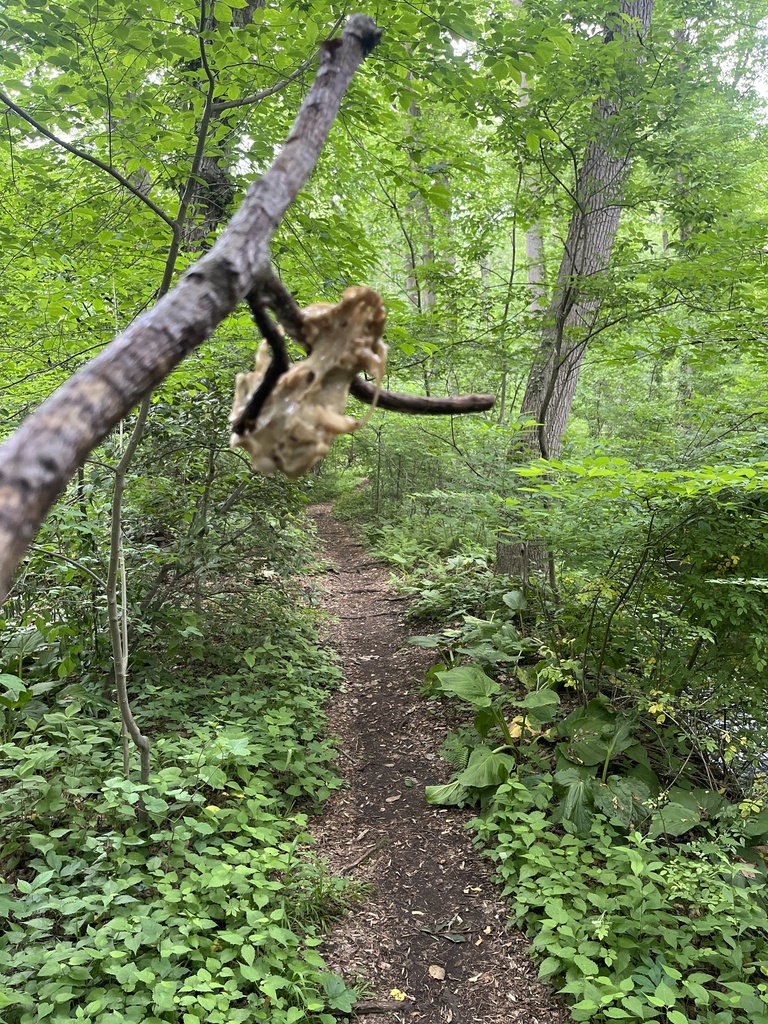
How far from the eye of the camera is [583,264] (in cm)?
597

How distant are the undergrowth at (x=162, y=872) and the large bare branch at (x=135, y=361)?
2.81 m

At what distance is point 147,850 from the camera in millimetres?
3312

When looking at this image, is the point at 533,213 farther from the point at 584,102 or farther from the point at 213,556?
the point at 213,556

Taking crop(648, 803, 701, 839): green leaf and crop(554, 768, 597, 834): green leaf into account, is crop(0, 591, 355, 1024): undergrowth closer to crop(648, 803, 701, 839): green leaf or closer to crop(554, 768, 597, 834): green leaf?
crop(554, 768, 597, 834): green leaf

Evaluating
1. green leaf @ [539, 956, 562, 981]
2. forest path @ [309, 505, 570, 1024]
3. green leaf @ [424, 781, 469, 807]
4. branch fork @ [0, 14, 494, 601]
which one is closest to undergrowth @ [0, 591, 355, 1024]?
forest path @ [309, 505, 570, 1024]

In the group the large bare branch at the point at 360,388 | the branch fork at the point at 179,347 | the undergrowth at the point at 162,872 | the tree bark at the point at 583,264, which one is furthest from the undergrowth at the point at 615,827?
the branch fork at the point at 179,347

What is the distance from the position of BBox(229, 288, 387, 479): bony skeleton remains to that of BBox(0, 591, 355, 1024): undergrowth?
2686 millimetres

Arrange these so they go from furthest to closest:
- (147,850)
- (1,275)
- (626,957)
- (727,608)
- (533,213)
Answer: (533,213)
(1,275)
(727,608)
(147,850)
(626,957)

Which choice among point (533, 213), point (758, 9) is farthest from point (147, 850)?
point (758, 9)

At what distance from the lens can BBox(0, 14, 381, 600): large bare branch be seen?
454 mm

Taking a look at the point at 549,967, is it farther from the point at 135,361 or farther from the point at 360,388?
the point at 135,361

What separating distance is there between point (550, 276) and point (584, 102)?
1971 mm

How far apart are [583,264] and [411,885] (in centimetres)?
594

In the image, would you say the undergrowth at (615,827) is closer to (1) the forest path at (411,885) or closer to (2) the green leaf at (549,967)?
(2) the green leaf at (549,967)
